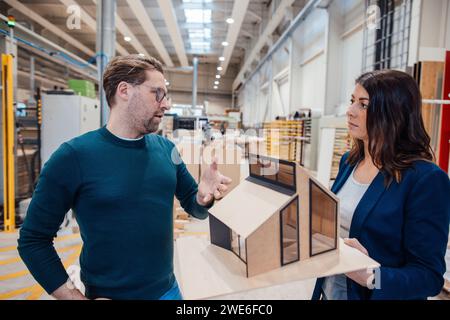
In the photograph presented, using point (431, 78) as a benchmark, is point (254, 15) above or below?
above

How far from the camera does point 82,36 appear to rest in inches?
465

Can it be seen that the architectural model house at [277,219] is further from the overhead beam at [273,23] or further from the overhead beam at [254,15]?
the overhead beam at [254,15]

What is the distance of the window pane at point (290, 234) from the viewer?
3.03 feet

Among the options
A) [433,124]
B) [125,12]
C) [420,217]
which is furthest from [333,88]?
[125,12]

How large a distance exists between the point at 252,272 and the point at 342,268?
28 centimetres

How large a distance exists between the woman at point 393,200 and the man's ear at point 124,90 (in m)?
0.92

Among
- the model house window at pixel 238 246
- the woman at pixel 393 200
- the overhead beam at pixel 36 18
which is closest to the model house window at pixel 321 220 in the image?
the woman at pixel 393 200

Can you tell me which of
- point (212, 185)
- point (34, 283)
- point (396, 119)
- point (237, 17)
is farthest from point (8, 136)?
point (237, 17)

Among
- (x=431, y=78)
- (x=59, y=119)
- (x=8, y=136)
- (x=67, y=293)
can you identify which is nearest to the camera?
(x=67, y=293)

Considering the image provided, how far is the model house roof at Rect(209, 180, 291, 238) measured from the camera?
0.88m

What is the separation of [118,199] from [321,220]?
2.34 feet

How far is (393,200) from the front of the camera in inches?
41.7

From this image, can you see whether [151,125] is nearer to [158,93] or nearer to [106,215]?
[158,93]

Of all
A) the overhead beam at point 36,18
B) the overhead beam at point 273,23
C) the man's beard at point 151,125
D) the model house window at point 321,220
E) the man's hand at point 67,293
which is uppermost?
the overhead beam at point 273,23
